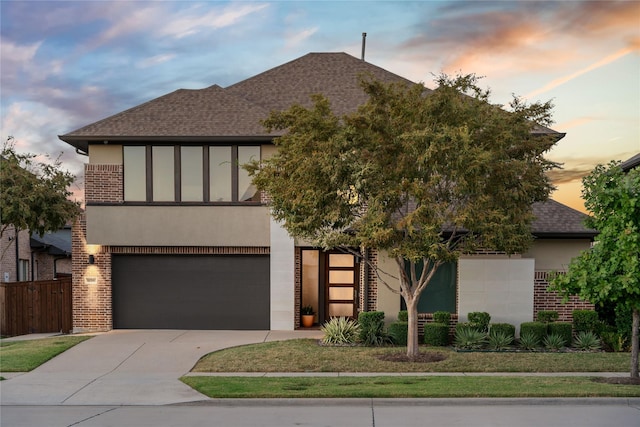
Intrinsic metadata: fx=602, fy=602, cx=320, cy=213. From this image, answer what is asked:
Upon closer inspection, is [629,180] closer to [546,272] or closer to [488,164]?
[488,164]

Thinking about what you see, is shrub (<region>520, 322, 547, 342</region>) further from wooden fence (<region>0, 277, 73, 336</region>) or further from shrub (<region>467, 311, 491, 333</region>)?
wooden fence (<region>0, 277, 73, 336</region>)

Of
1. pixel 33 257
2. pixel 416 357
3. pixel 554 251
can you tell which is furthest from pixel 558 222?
pixel 33 257

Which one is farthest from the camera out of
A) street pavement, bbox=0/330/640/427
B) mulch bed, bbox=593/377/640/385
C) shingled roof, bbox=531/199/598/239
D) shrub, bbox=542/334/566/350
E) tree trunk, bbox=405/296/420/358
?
shingled roof, bbox=531/199/598/239

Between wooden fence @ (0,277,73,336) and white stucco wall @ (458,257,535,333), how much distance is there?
13701 mm

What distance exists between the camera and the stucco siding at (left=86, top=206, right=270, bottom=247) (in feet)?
65.8

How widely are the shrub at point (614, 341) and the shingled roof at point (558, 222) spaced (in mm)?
3198

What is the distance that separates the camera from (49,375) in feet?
45.9

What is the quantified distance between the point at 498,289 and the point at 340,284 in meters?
5.33

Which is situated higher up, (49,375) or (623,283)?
(623,283)

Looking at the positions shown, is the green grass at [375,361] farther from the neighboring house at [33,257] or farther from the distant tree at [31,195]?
the neighboring house at [33,257]

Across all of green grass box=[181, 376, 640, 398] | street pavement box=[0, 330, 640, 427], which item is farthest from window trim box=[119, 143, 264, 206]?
green grass box=[181, 376, 640, 398]

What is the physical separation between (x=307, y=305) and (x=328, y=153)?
8478 mm
